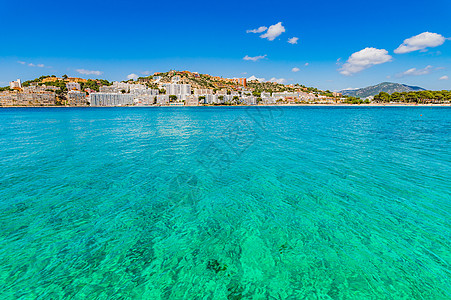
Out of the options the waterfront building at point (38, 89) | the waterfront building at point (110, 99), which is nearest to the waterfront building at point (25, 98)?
the waterfront building at point (38, 89)

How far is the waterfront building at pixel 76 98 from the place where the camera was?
171 m

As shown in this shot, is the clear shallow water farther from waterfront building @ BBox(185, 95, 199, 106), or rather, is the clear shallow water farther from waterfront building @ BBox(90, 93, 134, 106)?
waterfront building @ BBox(90, 93, 134, 106)

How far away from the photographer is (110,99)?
609 ft

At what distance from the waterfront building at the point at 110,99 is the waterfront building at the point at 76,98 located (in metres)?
6.60

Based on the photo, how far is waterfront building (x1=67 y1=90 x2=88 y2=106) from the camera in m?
171

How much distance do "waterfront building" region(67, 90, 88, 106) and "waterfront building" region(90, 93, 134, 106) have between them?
6.60 m

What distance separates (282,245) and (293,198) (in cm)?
302

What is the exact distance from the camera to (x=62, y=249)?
5387 millimetres

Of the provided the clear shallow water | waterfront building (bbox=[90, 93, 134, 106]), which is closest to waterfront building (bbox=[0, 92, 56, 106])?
waterfront building (bbox=[90, 93, 134, 106])

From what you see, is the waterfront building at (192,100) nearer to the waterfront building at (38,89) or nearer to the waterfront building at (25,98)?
the waterfront building at (25,98)

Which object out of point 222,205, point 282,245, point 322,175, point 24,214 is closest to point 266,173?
point 322,175

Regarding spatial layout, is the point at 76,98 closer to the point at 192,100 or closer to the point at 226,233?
the point at 192,100

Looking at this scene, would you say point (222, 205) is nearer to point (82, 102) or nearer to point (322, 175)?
point (322, 175)

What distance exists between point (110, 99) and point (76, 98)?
24.7 metres
